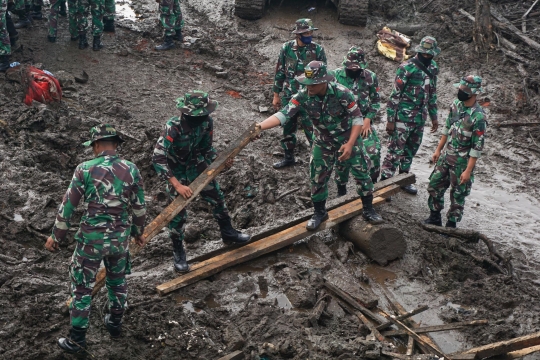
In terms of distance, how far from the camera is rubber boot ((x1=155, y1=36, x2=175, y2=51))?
558 inches

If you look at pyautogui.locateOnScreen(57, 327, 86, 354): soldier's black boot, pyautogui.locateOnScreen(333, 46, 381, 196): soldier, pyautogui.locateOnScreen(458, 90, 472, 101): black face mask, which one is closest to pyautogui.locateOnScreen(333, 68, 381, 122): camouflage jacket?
pyautogui.locateOnScreen(333, 46, 381, 196): soldier

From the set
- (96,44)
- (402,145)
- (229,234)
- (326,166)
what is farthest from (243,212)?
(96,44)

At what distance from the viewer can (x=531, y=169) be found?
1053 cm

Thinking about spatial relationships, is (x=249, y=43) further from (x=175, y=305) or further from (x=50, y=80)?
(x=175, y=305)

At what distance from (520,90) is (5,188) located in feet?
30.8

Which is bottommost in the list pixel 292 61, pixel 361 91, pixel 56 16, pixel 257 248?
pixel 56 16

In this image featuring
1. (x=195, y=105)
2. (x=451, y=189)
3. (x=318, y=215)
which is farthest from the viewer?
(x=451, y=189)

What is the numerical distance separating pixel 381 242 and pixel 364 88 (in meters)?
2.32

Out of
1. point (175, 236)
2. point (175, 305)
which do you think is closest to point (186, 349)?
point (175, 305)

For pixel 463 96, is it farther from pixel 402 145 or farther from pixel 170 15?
pixel 170 15

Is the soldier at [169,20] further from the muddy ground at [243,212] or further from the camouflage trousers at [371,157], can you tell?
the camouflage trousers at [371,157]

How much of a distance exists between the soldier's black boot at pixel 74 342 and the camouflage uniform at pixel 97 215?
9 cm

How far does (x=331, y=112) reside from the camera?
732 cm

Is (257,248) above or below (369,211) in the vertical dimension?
below
